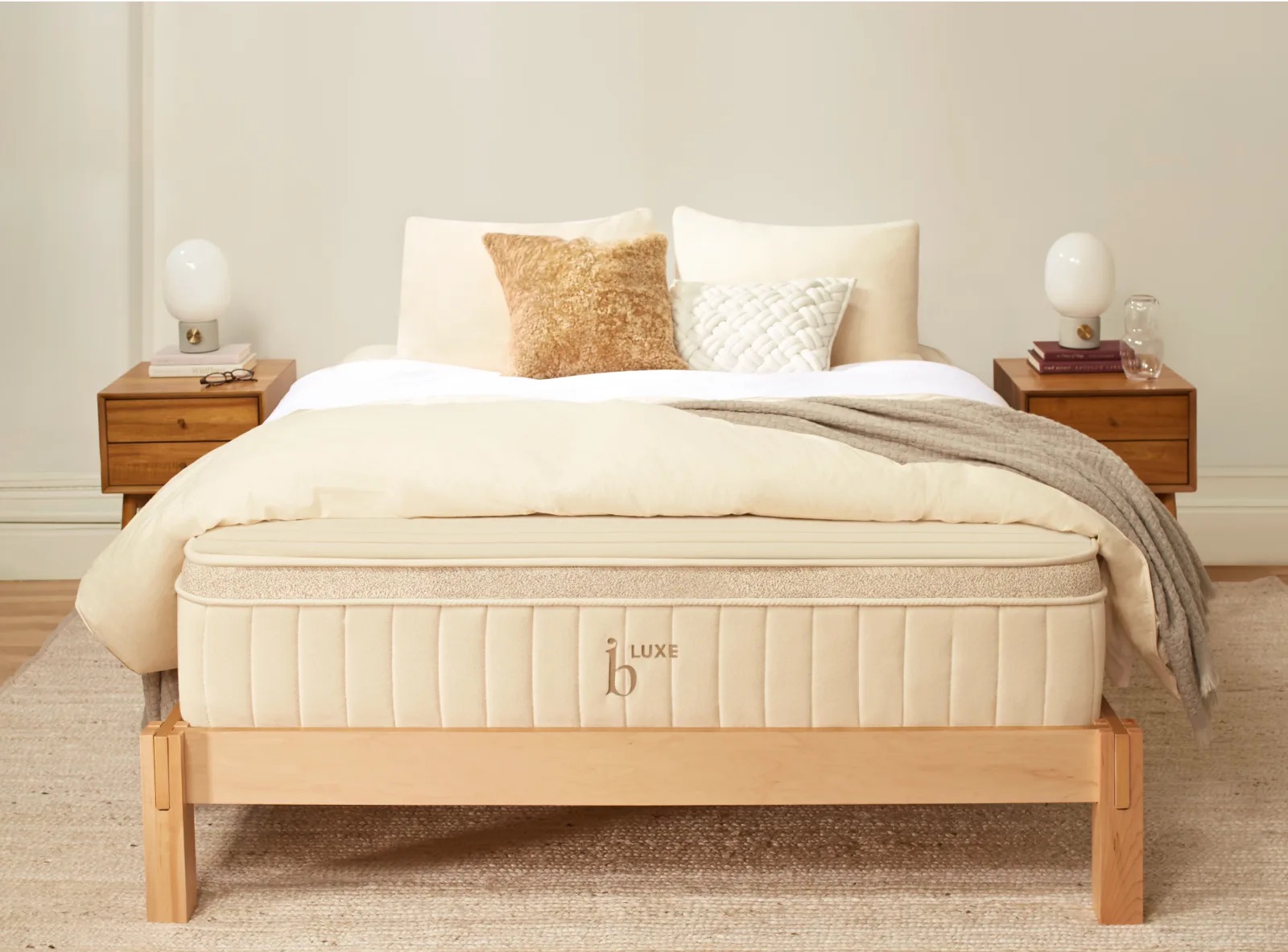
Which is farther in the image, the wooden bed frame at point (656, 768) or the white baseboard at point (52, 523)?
the white baseboard at point (52, 523)

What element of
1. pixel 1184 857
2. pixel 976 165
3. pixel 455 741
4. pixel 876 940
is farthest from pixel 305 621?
pixel 976 165

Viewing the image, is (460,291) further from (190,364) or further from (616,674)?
(616,674)

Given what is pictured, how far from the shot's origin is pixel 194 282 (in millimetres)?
3639

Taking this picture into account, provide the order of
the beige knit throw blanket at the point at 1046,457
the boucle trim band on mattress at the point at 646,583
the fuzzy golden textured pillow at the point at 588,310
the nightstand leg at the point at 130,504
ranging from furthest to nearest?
the nightstand leg at the point at 130,504 → the fuzzy golden textured pillow at the point at 588,310 → the beige knit throw blanket at the point at 1046,457 → the boucle trim band on mattress at the point at 646,583

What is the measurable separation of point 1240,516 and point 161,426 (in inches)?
115

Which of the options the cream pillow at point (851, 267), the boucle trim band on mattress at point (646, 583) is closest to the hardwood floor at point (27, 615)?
the boucle trim band on mattress at point (646, 583)

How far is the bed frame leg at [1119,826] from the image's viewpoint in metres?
2.07

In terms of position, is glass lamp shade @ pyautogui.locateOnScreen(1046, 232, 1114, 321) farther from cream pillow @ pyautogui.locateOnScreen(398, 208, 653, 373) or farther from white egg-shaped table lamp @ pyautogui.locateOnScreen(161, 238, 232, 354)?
white egg-shaped table lamp @ pyautogui.locateOnScreen(161, 238, 232, 354)

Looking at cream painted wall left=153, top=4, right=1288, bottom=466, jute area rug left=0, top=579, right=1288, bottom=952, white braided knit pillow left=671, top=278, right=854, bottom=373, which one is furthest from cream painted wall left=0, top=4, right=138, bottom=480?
white braided knit pillow left=671, top=278, right=854, bottom=373

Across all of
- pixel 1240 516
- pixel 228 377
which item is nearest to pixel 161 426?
pixel 228 377

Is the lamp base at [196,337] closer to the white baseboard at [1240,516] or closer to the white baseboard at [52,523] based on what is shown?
the white baseboard at [52,523]

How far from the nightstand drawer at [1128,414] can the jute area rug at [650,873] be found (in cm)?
95

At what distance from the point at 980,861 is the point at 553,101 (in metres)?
2.43

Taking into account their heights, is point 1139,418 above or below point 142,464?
above
